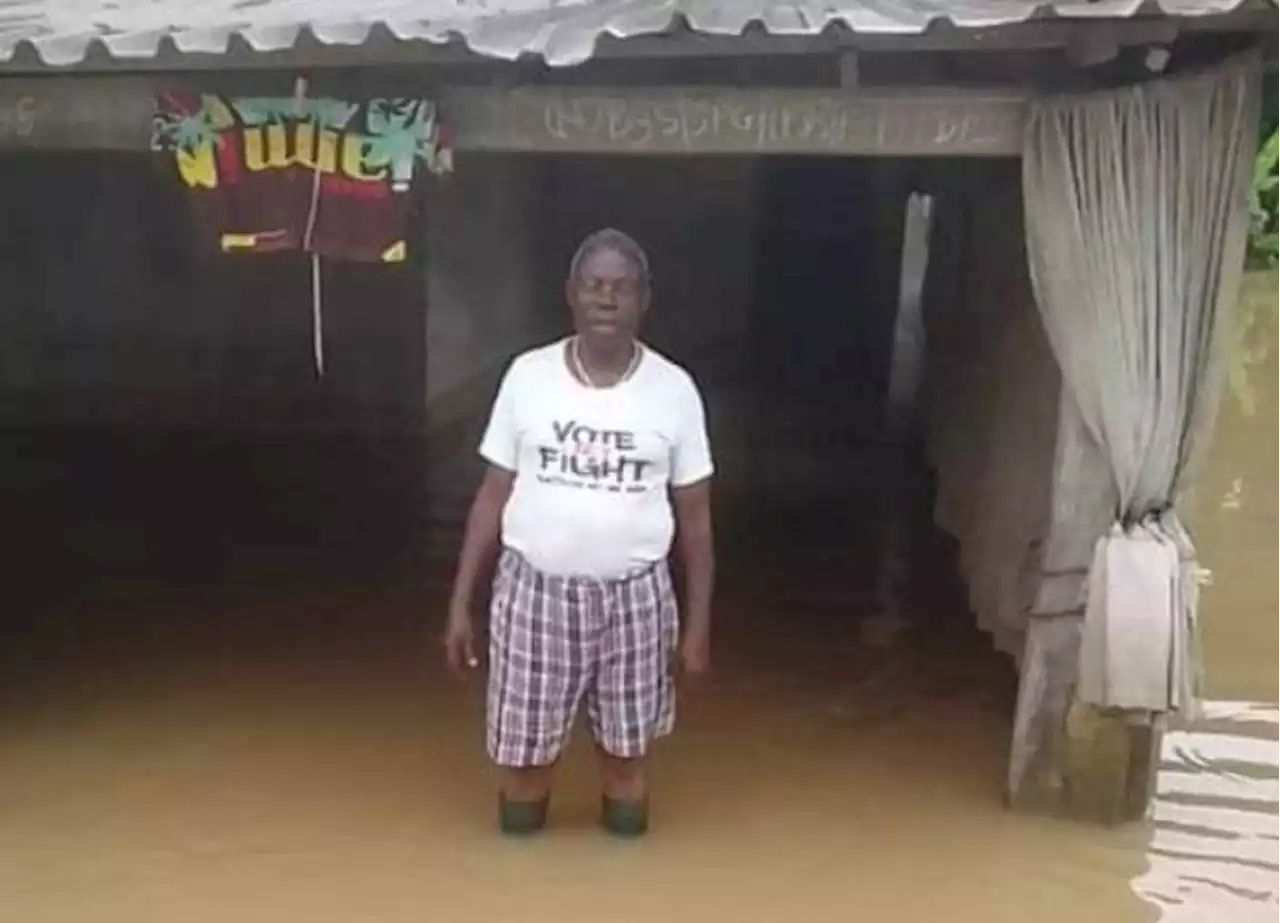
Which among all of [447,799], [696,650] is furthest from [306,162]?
[447,799]

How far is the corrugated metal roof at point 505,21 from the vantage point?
4.82 meters

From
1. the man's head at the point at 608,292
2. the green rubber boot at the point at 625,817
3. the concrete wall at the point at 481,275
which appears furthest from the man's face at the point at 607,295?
the concrete wall at the point at 481,275

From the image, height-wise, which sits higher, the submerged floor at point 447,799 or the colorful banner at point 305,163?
the colorful banner at point 305,163

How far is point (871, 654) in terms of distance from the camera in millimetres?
7480

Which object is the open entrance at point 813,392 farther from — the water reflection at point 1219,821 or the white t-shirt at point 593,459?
the white t-shirt at point 593,459

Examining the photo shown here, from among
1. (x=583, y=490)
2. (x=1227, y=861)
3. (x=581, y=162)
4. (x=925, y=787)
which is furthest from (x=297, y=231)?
(x=581, y=162)

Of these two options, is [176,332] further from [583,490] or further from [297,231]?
[583,490]

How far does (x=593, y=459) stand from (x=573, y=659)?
1.89ft

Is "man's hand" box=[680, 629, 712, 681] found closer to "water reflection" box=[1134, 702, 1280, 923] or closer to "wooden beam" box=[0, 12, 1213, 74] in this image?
"water reflection" box=[1134, 702, 1280, 923]

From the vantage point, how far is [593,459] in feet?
16.7

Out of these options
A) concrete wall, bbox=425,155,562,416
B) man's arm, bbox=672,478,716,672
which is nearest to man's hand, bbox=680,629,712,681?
man's arm, bbox=672,478,716,672

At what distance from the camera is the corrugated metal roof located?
482cm

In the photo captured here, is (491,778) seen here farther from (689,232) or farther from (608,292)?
(689,232)

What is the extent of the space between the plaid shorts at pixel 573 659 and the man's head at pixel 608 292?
Result: 665 millimetres
